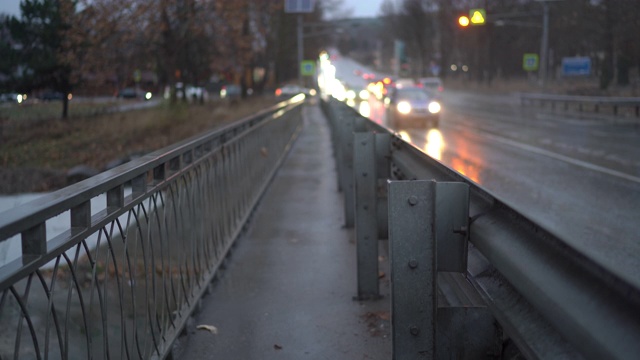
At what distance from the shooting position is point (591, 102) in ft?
122

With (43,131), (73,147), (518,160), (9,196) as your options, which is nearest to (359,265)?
(9,196)

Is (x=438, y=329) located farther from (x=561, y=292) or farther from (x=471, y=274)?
(x=561, y=292)

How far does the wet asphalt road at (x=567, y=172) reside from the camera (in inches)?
336

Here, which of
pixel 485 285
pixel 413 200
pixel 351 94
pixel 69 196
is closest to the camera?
pixel 69 196

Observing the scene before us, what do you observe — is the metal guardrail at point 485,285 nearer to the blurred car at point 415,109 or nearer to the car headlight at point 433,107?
the car headlight at point 433,107

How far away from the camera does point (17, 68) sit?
16.4 m

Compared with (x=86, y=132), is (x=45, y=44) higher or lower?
higher

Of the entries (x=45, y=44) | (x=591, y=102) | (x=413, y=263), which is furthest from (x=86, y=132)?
(x=591, y=102)

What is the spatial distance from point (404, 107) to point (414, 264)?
27966mm

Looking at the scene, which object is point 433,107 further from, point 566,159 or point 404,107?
point 566,159

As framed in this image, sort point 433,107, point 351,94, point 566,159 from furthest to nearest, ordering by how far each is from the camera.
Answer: point 351,94 < point 433,107 < point 566,159

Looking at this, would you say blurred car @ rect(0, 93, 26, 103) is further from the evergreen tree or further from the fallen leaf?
the fallen leaf

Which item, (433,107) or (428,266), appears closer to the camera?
(428,266)

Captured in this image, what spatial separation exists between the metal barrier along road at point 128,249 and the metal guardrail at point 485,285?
51.6 inches
